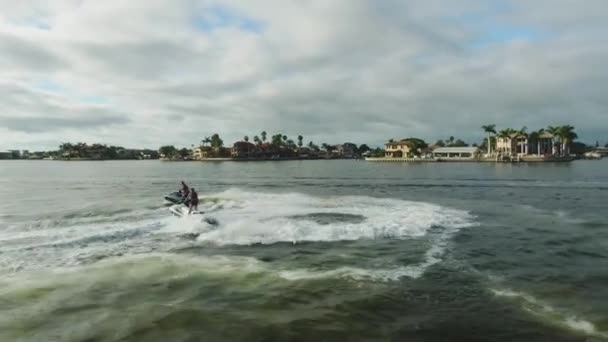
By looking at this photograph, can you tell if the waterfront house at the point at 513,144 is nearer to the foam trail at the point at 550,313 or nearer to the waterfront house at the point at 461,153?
the waterfront house at the point at 461,153

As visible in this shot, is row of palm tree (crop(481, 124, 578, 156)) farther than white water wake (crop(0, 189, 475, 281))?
Yes

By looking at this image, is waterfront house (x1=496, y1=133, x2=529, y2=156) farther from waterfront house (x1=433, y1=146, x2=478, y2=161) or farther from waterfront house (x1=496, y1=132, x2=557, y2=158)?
waterfront house (x1=433, y1=146, x2=478, y2=161)

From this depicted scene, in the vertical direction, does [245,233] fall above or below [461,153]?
below

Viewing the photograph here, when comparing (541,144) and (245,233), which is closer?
(245,233)

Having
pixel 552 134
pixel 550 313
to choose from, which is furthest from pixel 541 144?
pixel 550 313

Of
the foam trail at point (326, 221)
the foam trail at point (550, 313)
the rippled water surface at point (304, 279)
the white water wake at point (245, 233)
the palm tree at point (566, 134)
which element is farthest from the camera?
the palm tree at point (566, 134)

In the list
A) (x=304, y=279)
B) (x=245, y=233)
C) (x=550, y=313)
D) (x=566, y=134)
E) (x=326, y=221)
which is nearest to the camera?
(x=550, y=313)

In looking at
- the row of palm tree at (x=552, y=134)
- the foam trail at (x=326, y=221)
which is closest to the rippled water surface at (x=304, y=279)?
the foam trail at (x=326, y=221)

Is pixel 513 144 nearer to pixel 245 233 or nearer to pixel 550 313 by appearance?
pixel 245 233

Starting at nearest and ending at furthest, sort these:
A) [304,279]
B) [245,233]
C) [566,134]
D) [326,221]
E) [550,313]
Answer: [550,313], [304,279], [245,233], [326,221], [566,134]

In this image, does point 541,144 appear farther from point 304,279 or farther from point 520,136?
point 304,279

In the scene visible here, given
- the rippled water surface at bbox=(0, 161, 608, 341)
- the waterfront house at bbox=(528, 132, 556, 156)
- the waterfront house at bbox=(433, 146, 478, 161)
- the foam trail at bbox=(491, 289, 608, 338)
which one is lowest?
the foam trail at bbox=(491, 289, 608, 338)


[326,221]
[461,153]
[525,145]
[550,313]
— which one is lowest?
[550,313]

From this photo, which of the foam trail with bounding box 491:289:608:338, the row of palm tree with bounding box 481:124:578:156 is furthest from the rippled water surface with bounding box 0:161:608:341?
the row of palm tree with bounding box 481:124:578:156
